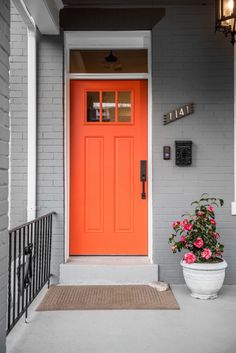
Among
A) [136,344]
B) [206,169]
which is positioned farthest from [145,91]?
[136,344]

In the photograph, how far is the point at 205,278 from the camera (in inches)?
125

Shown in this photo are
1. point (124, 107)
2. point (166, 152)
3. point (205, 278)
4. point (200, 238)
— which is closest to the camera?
point (205, 278)

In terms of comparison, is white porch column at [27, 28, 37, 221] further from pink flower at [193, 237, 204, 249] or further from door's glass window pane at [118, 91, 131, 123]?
pink flower at [193, 237, 204, 249]

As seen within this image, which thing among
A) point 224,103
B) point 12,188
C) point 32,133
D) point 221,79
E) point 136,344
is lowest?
point 136,344

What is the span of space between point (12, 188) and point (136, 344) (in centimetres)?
207

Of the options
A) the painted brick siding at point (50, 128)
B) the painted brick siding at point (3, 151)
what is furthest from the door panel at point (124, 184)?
the painted brick siding at point (3, 151)

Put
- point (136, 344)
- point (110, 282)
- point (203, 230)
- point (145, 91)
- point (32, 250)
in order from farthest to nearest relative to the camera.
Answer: point (145, 91) < point (110, 282) < point (203, 230) < point (32, 250) < point (136, 344)

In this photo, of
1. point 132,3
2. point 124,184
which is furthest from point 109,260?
point 132,3

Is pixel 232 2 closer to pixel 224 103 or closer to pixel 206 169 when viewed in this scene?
pixel 224 103

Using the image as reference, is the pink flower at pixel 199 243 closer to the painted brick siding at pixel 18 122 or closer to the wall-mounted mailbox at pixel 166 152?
the wall-mounted mailbox at pixel 166 152

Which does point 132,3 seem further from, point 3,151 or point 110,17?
point 3,151

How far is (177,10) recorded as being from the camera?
3.75 metres

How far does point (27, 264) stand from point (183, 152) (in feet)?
6.30

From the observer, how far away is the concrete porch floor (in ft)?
7.68
